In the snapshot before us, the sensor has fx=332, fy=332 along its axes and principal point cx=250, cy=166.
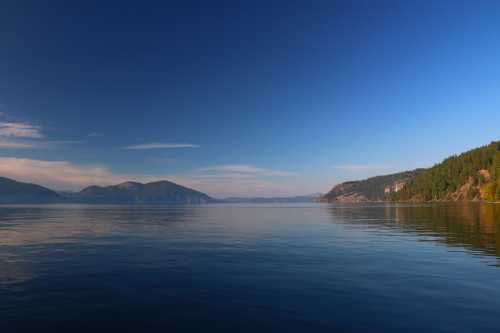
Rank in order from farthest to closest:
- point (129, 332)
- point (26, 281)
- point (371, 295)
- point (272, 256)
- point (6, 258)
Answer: point (272, 256), point (6, 258), point (26, 281), point (371, 295), point (129, 332)

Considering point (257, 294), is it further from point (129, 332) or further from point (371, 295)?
point (129, 332)

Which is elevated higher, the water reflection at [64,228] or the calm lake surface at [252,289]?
the calm lake surface at [252,289]

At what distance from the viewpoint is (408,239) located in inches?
2005

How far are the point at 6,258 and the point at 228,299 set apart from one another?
91.3ft

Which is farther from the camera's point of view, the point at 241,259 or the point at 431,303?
the point at 241,259

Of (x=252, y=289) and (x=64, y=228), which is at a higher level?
(x=252, y=289)

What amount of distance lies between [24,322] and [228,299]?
1101 centimetres

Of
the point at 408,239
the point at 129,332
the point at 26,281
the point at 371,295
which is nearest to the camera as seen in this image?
the point at 129,332

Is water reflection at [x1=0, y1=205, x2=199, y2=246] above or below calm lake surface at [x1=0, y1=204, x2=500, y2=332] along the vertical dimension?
below

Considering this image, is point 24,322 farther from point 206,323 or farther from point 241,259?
point 241,259

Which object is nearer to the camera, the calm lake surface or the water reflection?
the calm lake surface

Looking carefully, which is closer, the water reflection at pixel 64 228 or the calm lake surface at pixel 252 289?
the calm lake surface at pixel 252 289

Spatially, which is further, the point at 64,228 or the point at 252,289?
the point at 64,228

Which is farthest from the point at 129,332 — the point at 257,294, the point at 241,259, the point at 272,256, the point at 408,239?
the point at 408,239
